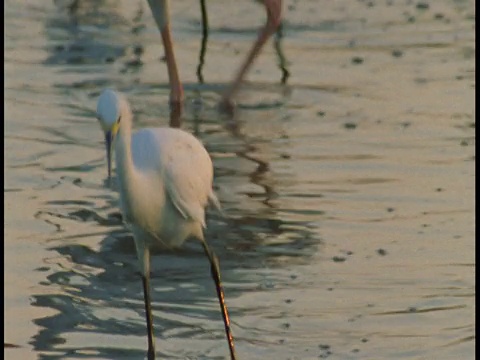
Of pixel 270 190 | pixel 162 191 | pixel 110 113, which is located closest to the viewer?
pixel 110 113

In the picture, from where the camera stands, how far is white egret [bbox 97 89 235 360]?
6605mm

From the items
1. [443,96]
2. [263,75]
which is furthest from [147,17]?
[443,96]

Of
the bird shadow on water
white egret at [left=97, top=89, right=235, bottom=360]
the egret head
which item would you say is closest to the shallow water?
the bird shadow on water

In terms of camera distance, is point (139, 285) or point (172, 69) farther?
point (172, 69)

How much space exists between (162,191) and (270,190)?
8.23 feet

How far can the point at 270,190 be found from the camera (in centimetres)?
929

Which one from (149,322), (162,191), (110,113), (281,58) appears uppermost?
(281,58)

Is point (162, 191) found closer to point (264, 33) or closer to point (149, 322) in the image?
point (149, 322)

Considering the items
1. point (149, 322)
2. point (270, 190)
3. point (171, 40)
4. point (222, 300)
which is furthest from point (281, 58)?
point (149, 322)

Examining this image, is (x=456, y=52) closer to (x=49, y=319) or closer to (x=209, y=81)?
(x=209, y=81)

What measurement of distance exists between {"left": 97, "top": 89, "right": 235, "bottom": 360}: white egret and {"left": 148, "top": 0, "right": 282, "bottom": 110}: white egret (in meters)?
3.88

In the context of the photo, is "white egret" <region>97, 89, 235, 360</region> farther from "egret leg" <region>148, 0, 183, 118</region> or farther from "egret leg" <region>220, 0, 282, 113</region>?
"egret leg" <region>220, 0, 282, 113</region>

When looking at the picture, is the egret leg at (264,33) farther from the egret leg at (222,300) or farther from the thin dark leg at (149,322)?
the thin dark leg at (149,322)

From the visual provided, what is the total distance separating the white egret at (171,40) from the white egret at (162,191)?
3.88 metres
